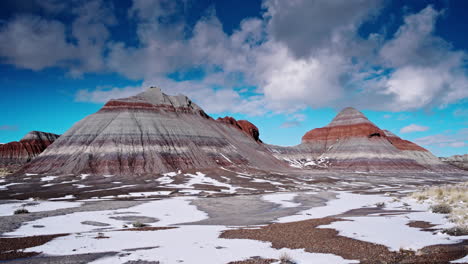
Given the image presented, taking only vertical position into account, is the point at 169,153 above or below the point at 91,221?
above

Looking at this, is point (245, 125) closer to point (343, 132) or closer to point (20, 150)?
point (343, 132)

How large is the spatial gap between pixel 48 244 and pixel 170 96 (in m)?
84.6

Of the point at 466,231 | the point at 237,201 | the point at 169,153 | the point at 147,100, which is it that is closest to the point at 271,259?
the point at 466,231

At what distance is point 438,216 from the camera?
541 inches

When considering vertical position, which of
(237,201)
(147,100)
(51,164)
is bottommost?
(237,201)

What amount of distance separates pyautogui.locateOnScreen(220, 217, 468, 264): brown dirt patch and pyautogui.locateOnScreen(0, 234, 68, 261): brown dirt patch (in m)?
5.78

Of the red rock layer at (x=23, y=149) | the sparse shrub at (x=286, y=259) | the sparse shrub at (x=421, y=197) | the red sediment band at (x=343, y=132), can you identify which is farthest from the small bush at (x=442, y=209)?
the red rock layer at (x=23, y=149)

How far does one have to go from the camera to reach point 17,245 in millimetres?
9602

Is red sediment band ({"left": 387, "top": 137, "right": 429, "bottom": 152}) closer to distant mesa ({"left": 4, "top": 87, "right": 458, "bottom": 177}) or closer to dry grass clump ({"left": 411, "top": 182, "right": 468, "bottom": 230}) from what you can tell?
distant mesa ({"left": 4, "top": 87, "right": 458, "bottom": 177})

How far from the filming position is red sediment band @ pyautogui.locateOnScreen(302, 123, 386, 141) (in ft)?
361

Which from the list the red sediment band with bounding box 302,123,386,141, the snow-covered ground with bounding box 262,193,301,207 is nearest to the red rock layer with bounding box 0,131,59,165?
the red sediment band with bounding box 302,123,386,141

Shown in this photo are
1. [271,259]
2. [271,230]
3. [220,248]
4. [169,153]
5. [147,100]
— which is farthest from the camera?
[147,100]

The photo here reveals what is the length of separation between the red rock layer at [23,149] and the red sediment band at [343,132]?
4539 inches

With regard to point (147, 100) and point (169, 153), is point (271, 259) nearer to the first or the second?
point (169, 153)
